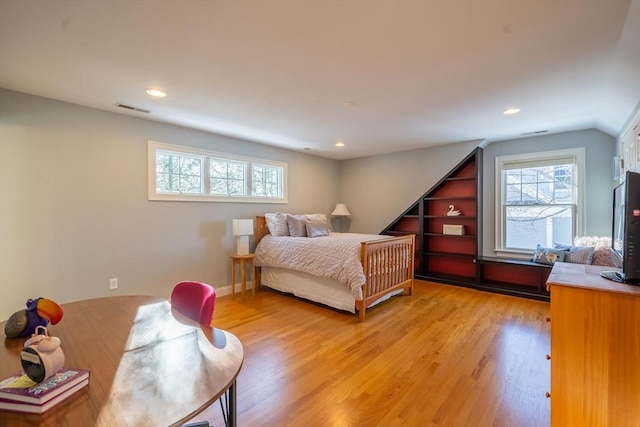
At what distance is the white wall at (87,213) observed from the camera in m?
2.83

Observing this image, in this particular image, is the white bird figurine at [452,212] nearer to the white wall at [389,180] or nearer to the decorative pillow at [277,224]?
the white wall at [389,180]

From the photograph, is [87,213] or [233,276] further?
[233,276]

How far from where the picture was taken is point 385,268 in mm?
3789

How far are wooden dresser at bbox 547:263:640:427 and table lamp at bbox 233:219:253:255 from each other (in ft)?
11.8

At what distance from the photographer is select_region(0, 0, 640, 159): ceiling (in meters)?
1.68

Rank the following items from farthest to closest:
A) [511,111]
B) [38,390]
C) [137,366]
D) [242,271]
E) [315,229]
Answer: [315,229] → [242,271] → [511,111] → [137,366] → [38,390]

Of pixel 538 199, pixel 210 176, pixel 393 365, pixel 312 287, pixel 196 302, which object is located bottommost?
pixel 393 365

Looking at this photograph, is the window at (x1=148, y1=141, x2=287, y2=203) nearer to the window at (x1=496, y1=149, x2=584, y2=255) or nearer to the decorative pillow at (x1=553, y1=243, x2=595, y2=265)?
the window at (x1=496, y1=149, x2=584, y2=255)

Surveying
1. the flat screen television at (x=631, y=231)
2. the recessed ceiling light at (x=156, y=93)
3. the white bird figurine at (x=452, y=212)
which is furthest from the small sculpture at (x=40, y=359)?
the white bird figurine at (x=452, y=212)

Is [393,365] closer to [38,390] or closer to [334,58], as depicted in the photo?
[38,390]

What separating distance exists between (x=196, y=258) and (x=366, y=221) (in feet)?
11.4

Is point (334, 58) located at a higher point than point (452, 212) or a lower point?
higher

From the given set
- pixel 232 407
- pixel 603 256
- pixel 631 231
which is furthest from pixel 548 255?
pixel 232 407

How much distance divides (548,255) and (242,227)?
14.2 feet
